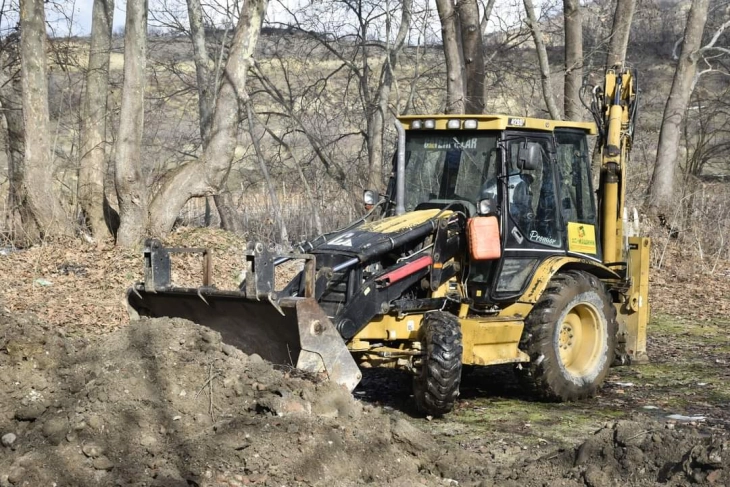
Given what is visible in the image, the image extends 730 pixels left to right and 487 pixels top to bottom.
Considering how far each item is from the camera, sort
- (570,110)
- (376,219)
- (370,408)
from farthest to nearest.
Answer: (570,110)
(376,219)
(370,408)

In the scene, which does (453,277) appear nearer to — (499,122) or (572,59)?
(499,122)

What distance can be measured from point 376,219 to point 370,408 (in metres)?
2.97

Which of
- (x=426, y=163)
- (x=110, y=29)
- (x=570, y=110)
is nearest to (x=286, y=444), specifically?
(x=426, y=163)

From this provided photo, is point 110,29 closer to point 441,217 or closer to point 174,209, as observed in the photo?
point 174,209

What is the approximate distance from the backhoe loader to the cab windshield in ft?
0.04

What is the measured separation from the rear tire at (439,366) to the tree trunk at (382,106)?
31.5 ft

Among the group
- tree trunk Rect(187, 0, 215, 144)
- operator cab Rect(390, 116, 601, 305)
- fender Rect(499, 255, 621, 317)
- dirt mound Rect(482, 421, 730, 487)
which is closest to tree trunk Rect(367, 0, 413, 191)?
tree trunk Rect(187, 0, 215, 144)

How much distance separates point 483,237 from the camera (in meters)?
7.96

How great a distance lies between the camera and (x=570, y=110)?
1658 cm

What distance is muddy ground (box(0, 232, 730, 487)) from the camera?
5.46 meters

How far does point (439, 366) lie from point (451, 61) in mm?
9292

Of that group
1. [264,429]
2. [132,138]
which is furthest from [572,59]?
[264,429]

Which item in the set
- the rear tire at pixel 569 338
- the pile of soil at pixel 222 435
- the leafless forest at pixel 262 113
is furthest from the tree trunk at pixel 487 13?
the pile of soil at pixel 222 435

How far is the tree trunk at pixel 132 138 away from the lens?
1488 centimetres
